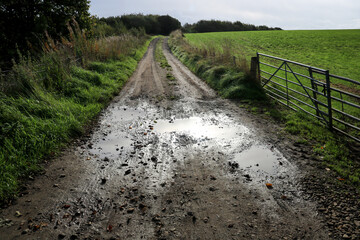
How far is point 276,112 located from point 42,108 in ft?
24.7

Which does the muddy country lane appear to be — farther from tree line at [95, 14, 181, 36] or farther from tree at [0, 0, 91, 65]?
tree line at [95, 14, 181, 36]

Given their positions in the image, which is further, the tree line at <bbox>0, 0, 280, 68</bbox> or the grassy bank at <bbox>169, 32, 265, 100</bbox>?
the tree line at <bbox>0, 0, 280, 68</bbox>

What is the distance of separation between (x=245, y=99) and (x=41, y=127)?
7.41 meters

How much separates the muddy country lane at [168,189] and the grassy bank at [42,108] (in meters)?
0.42

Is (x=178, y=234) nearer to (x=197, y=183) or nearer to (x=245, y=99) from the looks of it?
(x=197, y=183)

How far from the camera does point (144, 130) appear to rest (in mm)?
6754

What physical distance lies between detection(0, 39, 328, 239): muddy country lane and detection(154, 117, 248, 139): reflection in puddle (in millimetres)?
30

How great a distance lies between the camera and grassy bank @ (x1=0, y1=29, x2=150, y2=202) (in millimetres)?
4680

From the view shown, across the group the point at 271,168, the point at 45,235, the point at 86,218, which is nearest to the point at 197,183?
the point at 271,168

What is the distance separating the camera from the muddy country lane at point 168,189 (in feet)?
10.9

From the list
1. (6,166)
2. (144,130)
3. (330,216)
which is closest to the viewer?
(330,216)

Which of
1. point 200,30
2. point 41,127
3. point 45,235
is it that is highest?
point 200,30

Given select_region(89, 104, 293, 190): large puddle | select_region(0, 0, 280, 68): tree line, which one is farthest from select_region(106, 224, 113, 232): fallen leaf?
select_region(0, 0, 280, 68): tree line

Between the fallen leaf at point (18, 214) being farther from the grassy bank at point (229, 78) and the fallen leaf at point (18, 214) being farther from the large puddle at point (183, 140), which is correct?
the grassy bank at point (229, 78)
